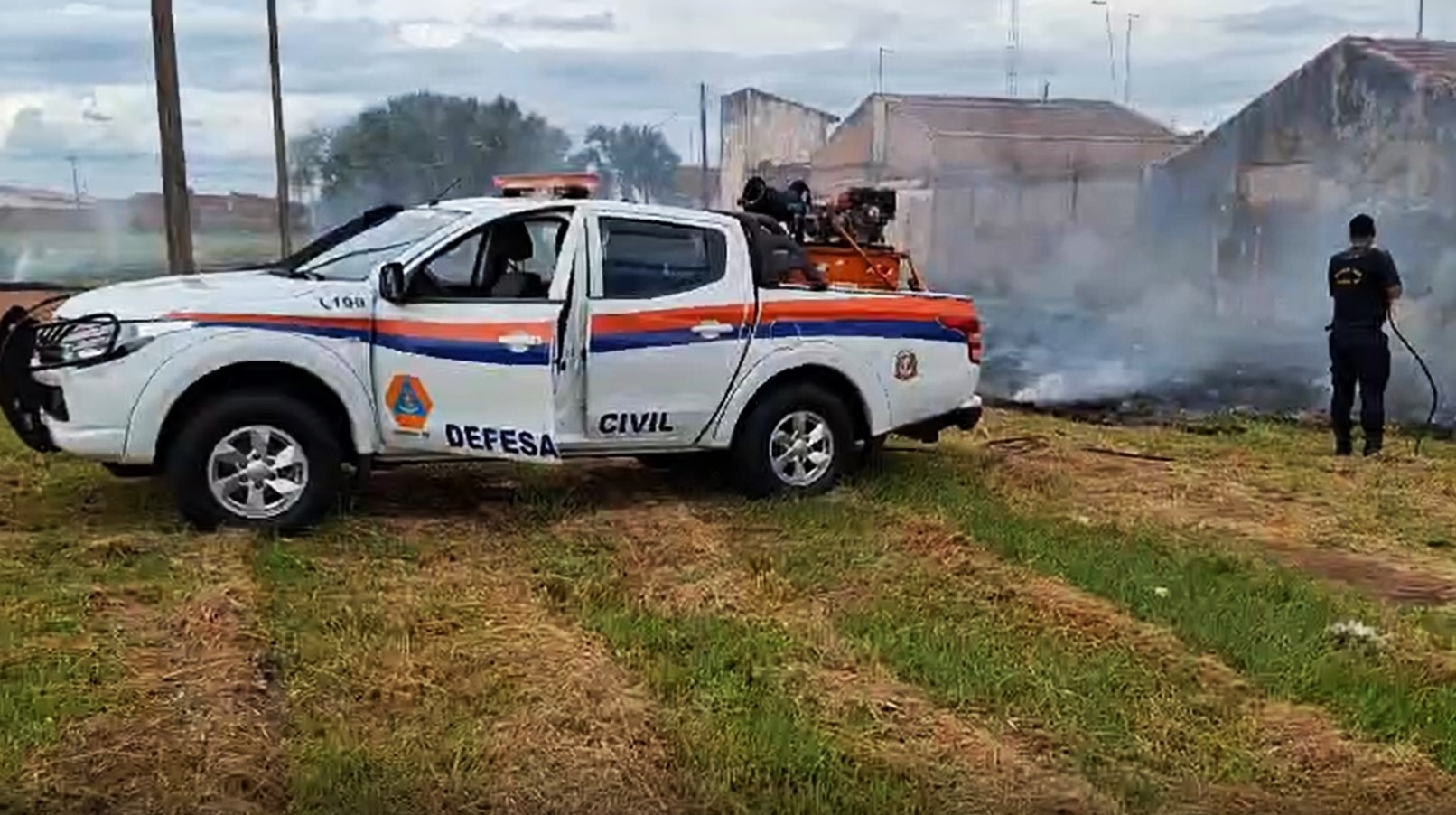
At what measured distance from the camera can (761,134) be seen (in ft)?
140

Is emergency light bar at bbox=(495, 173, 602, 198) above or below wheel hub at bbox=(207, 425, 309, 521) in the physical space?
above

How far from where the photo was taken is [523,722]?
→ 530 centimetres

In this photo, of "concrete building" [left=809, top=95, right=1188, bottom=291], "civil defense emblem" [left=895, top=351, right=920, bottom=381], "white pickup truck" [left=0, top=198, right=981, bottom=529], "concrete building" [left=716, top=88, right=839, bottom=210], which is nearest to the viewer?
"white pickup truck" [left=0, top=198, right=981, bottom=529]

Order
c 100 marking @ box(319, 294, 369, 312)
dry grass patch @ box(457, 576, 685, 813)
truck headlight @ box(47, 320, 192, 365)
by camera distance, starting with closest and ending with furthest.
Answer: dry grass patch @ box(457, 576, 685, 813), truck headlight @ box(47, 320, 192, 365), c 100 marking @ box(319, 294, 369, 312)

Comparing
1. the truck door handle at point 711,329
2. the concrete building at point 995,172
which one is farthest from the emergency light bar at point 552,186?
the concrete building at point 995,172

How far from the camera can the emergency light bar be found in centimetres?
944

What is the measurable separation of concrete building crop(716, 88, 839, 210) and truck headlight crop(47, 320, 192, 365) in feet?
106

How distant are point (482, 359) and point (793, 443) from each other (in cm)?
198

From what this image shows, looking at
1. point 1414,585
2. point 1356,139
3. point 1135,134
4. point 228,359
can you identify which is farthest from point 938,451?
point 1135,134

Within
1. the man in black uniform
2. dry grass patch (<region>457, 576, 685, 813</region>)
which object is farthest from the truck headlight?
the man in black uniform

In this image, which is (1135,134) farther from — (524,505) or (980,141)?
(524,505)

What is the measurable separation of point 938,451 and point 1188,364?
802 cm

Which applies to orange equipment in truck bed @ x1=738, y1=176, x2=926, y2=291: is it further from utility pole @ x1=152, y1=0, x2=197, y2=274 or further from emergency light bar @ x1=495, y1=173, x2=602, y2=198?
utility pole @ x1=152, y1=0, x2=197, y2=274

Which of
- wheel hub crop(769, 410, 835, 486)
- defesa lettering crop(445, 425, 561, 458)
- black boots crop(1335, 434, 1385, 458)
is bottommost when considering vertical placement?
black boots crop(1335, 434, 1385, 458)
